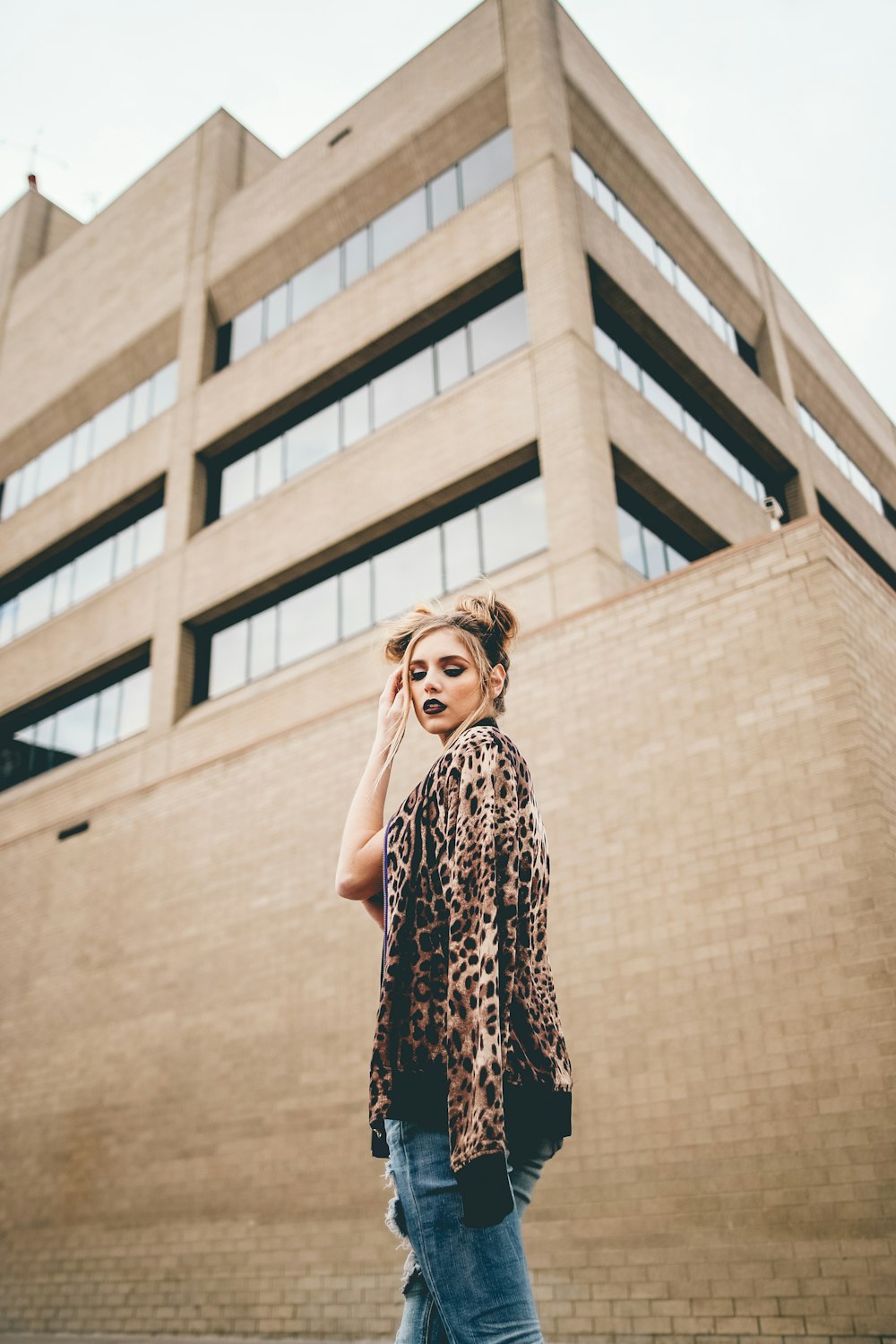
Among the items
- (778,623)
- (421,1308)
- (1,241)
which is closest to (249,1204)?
(778,623)

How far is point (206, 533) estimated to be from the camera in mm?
18781

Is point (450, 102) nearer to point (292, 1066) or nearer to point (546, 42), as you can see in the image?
point (546, 42)

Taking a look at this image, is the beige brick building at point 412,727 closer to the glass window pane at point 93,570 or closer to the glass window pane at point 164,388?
the glass window pane at point 93,570

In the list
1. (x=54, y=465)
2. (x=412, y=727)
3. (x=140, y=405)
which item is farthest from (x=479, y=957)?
(x=54, y=465)

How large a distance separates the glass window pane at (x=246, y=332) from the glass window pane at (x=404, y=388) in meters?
3.35

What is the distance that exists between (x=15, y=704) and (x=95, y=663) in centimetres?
279

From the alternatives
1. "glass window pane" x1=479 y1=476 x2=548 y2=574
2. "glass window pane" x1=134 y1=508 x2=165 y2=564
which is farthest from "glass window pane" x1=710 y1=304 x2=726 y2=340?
"glass window pane" x1=134 y1=508 x2=165 y2=564

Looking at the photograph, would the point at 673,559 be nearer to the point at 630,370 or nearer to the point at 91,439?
the point at 630,370

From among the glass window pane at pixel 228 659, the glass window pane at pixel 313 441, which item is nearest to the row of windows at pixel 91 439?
the glass window pane at pixel 313 441

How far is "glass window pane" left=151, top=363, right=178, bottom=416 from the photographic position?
20.9 m

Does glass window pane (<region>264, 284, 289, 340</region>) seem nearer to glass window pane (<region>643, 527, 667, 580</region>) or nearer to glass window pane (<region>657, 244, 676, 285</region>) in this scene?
glass window pane (<region>657, 244, 676, 285</region>)

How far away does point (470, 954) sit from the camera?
6.71 ft

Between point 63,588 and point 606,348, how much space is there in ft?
38.9

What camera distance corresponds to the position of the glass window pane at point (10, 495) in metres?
23.9
